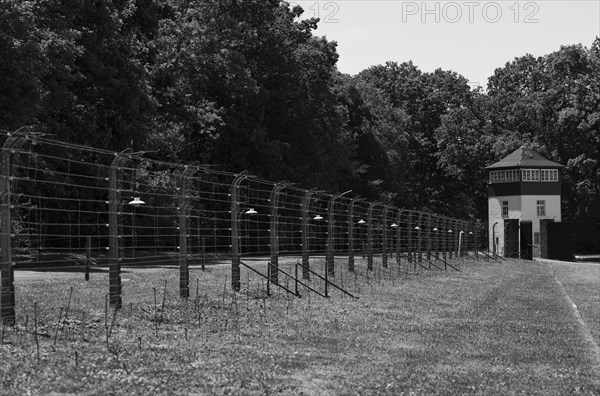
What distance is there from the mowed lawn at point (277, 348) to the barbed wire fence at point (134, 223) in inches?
39.4

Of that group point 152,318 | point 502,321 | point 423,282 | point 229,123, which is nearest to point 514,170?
point 229,123

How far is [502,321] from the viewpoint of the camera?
2361 centimetres

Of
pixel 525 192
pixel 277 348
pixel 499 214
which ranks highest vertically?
pixel 525 192

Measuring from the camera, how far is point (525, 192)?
104 m

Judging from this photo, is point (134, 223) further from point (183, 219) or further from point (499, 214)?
point (499, 214)

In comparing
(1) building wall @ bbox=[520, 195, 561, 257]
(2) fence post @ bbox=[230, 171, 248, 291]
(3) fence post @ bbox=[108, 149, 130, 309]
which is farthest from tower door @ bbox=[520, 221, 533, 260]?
(3) fence post @ bbox=[108, 149, 130, 309]

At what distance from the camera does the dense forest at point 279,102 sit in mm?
44719

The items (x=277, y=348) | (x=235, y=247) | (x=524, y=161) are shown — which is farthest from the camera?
(x=524, y=161)

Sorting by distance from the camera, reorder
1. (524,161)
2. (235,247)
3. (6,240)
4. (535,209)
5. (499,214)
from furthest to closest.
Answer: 1. (499,214)
2. (535,209)
3. (524,161)
4. (235,247)
5. (6,240)

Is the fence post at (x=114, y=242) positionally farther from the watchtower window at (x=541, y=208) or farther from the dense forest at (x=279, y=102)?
the watchtower window at (x=541, y=208)

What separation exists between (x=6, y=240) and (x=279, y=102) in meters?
56.1

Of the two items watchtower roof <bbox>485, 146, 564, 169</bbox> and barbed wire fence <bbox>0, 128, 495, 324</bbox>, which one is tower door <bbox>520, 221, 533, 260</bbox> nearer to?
watchtower roof <bbox>485, 146, 564, 169</bbox>

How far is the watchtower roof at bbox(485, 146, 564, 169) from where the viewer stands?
102m

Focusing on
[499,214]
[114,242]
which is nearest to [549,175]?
[499,214]
